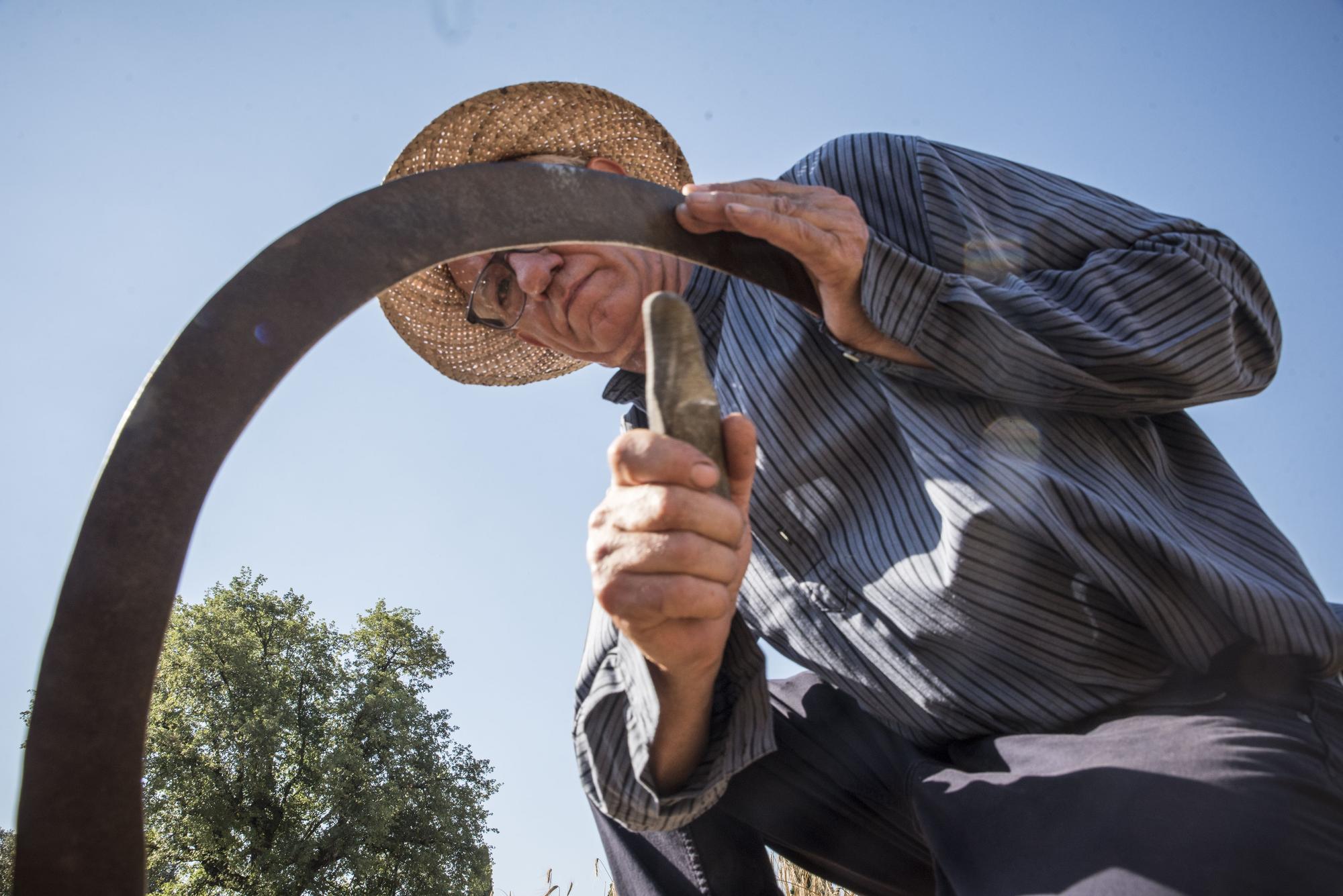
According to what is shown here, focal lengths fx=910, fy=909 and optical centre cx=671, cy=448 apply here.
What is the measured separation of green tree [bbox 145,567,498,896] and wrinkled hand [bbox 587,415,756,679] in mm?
16242

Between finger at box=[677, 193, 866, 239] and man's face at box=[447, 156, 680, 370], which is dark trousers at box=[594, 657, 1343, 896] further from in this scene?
man's face at box=[447, 156, 680, 370]

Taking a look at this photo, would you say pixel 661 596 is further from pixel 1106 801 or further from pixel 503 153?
pixel 503 153

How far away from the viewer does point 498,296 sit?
100.0 inches

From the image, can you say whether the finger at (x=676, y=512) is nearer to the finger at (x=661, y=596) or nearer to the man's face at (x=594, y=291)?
the finger at (x=661, y=596)

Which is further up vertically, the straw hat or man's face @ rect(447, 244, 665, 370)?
the straw hat

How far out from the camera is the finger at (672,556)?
3.44ft

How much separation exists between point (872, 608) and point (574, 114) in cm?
178

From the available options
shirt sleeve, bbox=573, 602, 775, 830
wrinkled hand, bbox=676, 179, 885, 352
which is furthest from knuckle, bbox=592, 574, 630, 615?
wrinkled hand, bbox=676, 179, 885, 352

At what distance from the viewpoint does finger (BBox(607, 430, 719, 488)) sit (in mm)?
1030

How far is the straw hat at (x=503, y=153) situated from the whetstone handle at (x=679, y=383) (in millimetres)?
1570

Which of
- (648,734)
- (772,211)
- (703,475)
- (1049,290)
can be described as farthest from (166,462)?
(1049,290)

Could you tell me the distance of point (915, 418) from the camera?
1590 millimetres

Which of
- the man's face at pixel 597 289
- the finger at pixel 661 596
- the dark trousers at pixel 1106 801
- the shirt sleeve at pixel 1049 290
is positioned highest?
the man's face at pixel 597 289

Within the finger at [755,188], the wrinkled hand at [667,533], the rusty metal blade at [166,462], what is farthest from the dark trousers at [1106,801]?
the rusty metal blade at [166,462]
